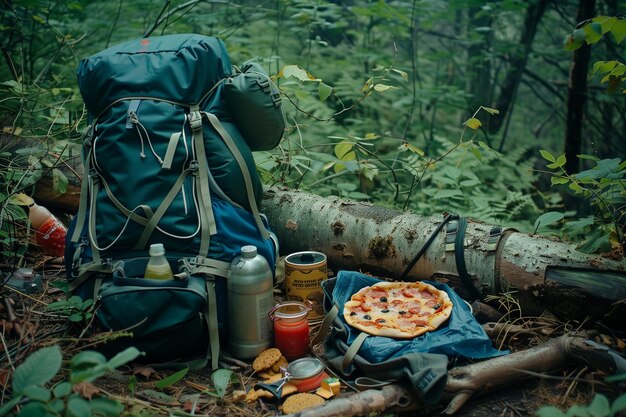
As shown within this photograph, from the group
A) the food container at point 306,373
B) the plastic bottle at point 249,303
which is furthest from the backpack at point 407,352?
the plastic bottle at point 249,303

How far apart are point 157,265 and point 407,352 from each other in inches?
52.0

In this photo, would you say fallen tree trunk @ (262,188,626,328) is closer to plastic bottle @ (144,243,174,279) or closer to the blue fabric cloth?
the blue fabric cloth

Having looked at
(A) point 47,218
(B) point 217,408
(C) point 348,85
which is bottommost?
(B) point 217,408

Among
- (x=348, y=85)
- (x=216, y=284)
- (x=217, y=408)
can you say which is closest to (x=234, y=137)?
(x=216, y=284)

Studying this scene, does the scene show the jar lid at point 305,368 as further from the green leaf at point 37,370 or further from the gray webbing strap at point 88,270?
the green leaf at point 37,370

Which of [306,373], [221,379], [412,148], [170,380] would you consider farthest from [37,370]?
[412,148]

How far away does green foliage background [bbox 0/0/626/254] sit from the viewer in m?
4.43

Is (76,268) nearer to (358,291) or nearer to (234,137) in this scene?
(234,137)

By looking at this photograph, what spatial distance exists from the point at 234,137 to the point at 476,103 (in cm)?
587

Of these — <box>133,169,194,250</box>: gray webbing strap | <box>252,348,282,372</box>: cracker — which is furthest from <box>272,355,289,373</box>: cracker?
<box>133,169,194,250</box>: gray webbing strap

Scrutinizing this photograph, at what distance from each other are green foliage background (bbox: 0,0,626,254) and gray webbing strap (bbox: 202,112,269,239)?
104 centimetres

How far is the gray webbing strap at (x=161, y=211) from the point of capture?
2766 millimetres

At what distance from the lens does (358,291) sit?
3.17m

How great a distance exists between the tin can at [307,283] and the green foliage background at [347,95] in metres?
1.13
